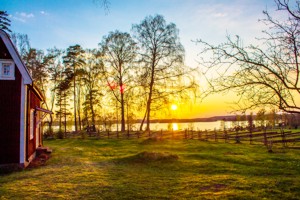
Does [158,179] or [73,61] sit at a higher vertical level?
[73,61]

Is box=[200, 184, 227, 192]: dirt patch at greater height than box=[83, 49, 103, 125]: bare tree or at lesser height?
lesser

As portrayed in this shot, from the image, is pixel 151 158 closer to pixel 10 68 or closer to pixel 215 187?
pixel 215 187

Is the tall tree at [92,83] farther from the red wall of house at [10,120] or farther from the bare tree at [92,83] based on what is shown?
the red wall of house at [10,120]

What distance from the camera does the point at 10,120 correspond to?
12.8 metres

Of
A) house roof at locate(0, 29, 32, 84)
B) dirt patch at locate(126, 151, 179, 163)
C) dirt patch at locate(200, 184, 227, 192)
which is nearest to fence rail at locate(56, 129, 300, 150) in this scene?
dirt patch at locate(126, 151, 179, 163)

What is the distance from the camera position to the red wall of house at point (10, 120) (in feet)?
41.5

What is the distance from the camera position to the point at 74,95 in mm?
44250

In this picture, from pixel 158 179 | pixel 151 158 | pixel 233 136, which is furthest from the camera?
pixel 233 136

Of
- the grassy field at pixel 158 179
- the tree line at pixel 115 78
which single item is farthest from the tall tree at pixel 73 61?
the grassy field at pixel 158 179

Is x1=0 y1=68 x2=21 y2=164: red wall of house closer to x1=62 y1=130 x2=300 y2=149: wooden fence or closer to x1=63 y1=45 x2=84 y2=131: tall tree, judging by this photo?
x1=62 y1=130 x2=300 y2=149: wooden fence

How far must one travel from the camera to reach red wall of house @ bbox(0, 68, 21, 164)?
1265cm

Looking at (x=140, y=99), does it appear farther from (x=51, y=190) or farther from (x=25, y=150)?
(x=51, y=190)

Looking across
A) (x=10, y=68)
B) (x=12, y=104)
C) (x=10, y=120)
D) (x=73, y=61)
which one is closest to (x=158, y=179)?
(x=10, y=120)

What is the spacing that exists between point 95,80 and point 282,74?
122 ft
